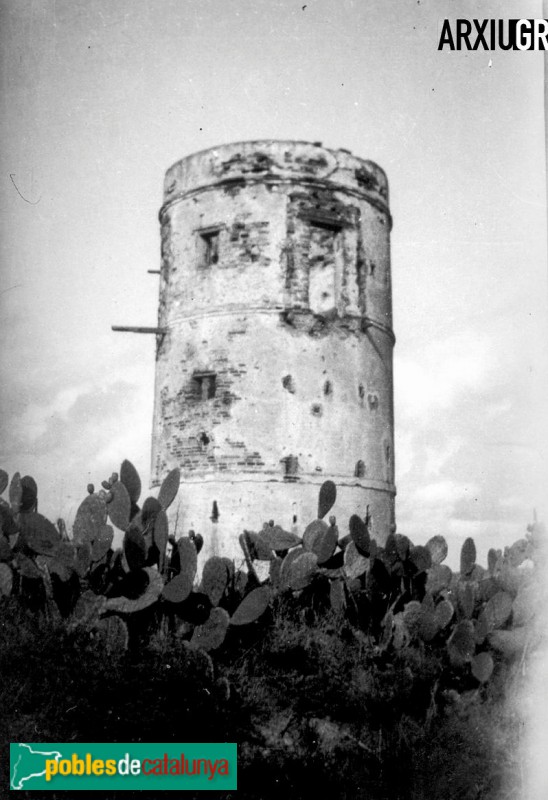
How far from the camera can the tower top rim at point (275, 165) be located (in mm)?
13797

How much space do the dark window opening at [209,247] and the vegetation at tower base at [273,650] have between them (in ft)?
23.1

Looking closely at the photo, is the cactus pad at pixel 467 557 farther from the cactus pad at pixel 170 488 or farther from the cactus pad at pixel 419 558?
the cactus pad at pixel 170 488

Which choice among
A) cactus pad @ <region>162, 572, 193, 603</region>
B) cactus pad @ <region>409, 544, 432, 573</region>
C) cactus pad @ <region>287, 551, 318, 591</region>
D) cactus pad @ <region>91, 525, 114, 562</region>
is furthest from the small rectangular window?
cactus pad @ <region>162, 572, 193, 603</region>

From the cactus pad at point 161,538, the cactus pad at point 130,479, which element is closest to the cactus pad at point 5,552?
Result: the cactus pad at point 130,479

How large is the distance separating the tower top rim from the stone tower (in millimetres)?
26

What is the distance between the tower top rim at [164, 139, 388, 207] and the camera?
13.8m

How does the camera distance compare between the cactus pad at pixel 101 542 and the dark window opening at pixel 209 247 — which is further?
the dark window opening at pixel 209 247

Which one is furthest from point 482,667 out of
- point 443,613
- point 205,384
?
point 205,384

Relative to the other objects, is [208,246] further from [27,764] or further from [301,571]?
[27,764]

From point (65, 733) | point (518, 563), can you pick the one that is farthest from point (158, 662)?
point (518, 563)

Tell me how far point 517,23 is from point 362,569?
527 cm

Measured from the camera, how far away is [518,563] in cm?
868

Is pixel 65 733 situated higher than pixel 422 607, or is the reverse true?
pixel 422 607

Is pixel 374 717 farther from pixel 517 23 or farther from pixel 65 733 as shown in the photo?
pixel 517 23
